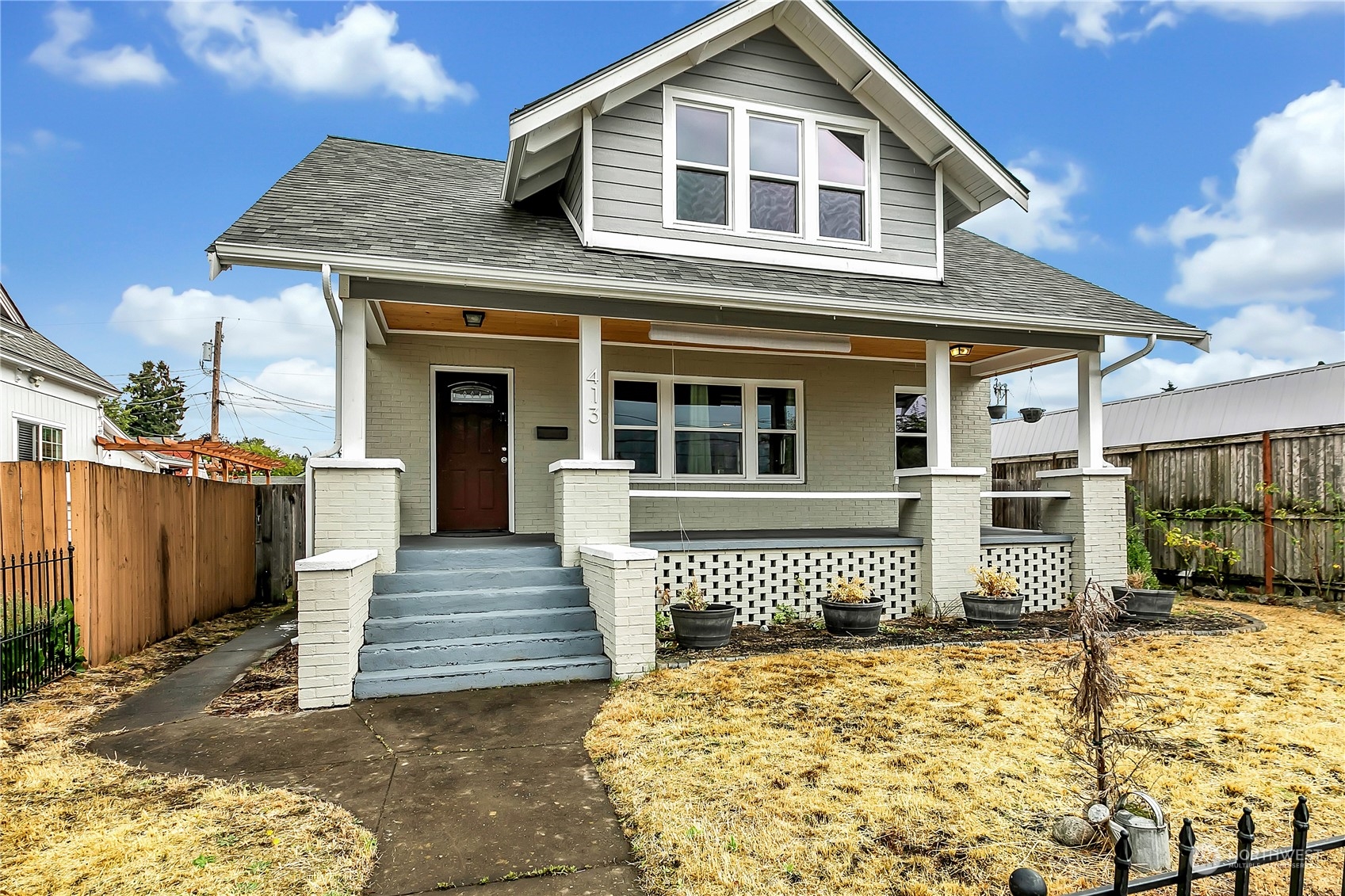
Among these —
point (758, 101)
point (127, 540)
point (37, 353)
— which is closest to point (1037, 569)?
point (758, 101)

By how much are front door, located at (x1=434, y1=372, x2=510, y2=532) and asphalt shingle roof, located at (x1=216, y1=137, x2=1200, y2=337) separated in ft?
6.73

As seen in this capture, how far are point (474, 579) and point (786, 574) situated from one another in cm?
332

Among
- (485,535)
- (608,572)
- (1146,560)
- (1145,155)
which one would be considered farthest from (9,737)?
(1145,155)

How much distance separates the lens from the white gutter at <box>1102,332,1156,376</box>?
28.1 ft

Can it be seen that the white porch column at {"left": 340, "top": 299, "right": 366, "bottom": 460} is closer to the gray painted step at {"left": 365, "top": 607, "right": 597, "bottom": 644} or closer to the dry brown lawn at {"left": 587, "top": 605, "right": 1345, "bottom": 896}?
the gray painted step at {"left": 365, "top": 607, "right": 597, "bottom": 644}

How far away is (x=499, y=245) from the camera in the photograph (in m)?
7.44

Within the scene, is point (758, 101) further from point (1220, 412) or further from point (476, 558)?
point (1220, 412)

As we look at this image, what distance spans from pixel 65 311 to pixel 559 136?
4746 cm

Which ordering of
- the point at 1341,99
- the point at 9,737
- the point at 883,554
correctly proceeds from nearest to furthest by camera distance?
the point at 9,737
the point at 883,554
the point at 1341,99

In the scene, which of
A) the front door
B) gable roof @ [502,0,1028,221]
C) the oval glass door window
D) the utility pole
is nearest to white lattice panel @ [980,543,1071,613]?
gable roof @ [502,0,1028,221]

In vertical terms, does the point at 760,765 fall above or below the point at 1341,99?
below

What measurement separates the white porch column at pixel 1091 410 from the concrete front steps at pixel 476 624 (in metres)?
6.43

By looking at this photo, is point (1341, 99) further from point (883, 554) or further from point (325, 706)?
point (325, 706)

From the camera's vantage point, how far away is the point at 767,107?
27.8ft
